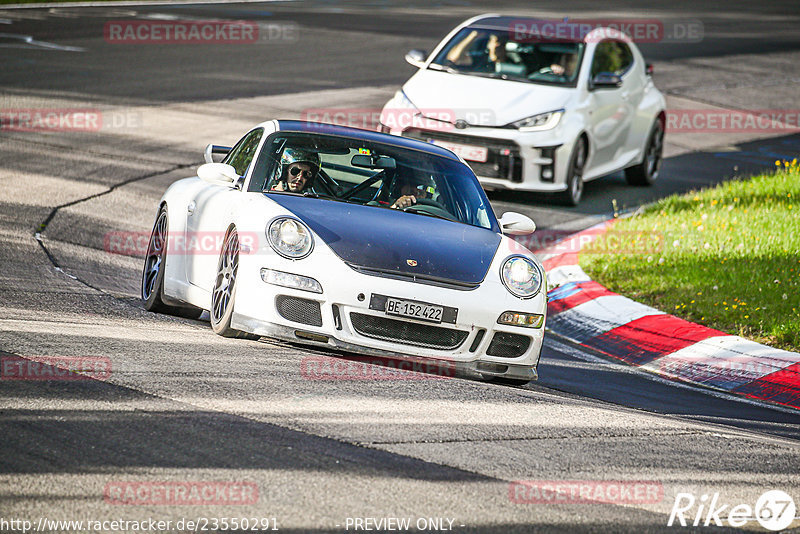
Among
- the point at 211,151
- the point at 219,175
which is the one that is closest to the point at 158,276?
the point at 219,175

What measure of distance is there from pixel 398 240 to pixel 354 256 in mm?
384

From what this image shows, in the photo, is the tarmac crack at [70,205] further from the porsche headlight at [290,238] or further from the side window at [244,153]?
the porsche headlight at [290,238]

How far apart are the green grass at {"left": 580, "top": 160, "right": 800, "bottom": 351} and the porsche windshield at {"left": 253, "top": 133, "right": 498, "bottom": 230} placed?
252cm

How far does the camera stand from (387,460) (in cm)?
507

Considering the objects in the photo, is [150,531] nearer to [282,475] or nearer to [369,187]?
[282,475]

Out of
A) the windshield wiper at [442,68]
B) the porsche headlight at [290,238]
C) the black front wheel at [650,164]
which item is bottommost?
the black front wheel at [650,164]

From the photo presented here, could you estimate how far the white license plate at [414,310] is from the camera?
6.64 meters

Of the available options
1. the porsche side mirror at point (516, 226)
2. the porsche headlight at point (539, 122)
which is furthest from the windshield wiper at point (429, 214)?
the porsche headlight at point (539, 122)

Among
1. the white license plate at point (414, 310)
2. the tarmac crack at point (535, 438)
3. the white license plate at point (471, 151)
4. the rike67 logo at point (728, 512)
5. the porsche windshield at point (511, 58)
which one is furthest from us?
the porsche windshield at point (511, 58)

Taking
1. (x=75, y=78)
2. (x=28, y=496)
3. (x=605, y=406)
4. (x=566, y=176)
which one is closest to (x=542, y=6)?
(x=75, y=78)

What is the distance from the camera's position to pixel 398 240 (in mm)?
7055

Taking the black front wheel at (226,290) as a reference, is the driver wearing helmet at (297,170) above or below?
above

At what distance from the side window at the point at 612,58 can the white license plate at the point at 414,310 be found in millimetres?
8104

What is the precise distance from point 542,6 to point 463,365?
33121 millimetres
